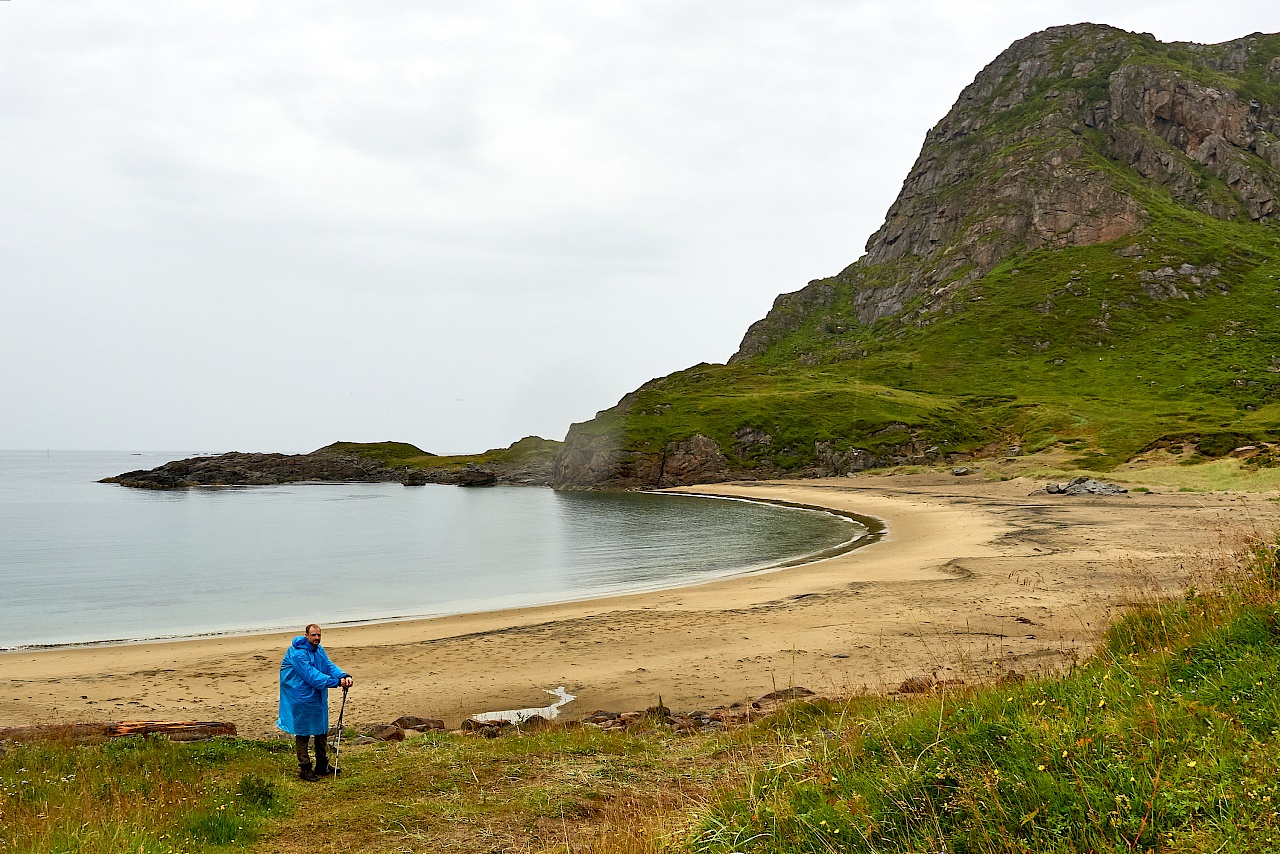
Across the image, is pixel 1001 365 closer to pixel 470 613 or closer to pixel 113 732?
pixel 470 613

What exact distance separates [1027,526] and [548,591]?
31218mm

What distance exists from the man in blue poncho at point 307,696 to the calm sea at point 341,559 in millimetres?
23189

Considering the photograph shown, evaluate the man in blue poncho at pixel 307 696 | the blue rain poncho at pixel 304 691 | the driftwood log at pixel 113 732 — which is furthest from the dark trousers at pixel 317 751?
the driftwood log at pixel 113 732

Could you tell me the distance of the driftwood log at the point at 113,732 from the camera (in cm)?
1289

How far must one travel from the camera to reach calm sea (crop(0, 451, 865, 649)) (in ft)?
116

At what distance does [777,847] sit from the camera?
5.26 meters

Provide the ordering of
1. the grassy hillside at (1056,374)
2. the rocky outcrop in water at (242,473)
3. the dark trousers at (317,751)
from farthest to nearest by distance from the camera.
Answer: the rocky outcrop in water at (242,473) → the grassy hillside at (1056,374) → the dark trousers at (317,751)

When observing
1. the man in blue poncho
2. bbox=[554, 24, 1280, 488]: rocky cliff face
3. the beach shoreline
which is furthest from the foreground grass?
bbox=[554, 24, 1280, 488]: rocky cliff face

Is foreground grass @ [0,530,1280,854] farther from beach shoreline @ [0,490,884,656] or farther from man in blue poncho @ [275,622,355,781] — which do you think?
beach shoreline @ [0,490,884,656]

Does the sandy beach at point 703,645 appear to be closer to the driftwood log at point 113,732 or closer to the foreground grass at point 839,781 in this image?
the driftwood log at point 113,732

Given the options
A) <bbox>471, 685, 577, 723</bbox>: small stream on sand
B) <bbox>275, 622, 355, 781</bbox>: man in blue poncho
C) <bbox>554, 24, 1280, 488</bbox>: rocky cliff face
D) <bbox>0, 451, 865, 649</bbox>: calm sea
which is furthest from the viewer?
<bbox>554, 24, 1280, 488</bbox>: rocky cliff face

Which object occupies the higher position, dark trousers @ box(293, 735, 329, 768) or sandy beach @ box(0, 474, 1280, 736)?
dark trousers @ box(293, 735, 329, 768)

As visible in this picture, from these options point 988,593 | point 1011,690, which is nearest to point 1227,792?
point 1011,690

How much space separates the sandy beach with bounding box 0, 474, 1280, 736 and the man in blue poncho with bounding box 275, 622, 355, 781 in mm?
5879
